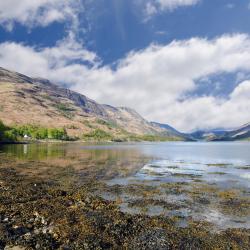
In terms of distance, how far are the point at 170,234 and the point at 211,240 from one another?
321 centimetres

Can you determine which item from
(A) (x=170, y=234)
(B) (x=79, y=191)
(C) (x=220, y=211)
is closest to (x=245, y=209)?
(C) (x=220, y=211)

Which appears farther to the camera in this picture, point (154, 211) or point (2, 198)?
point (2, 198)

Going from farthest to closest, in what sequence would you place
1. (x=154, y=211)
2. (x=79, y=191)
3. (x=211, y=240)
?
(x=79, y=191) → (x=154, y=211) → (x=211, y=240)

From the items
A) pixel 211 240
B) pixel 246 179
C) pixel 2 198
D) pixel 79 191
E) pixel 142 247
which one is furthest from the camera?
pixel 246 179

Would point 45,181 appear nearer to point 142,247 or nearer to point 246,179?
point 142,247

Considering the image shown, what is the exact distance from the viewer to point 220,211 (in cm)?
3028

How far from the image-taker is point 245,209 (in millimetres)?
31406

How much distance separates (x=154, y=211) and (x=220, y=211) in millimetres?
7502

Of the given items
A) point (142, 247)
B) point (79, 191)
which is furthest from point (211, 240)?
point (79, 191)

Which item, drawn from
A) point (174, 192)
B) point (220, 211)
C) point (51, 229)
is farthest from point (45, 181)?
point (220, 211)

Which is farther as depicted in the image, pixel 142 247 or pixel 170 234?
pixel 170 234

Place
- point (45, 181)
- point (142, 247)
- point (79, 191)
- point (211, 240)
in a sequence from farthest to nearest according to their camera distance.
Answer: point (45, 181) < point (79, 191) < point (211, 240) < point (142, 247)

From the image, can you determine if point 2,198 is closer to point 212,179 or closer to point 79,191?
point 79,191

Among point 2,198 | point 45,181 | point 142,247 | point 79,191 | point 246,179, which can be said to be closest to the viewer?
point 142,247
